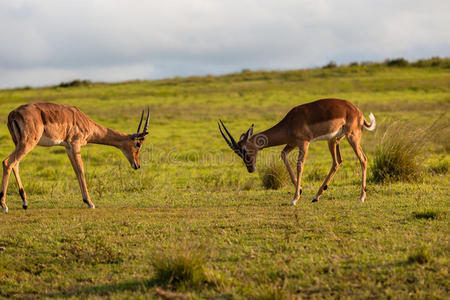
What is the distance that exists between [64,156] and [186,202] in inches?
507

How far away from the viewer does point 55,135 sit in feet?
37.8

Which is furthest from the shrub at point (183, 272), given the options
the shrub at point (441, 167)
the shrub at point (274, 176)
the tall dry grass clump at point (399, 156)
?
the shrub at point (441, 167)

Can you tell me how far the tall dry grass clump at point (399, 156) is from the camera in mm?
14414

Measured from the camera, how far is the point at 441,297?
20.0 ft

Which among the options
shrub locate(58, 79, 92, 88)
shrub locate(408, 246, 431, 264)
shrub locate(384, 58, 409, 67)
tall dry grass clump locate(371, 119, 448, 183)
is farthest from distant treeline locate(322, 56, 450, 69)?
shrub locate(408, 246, 431, 264)

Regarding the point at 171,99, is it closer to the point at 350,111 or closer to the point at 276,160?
the point at 276,160

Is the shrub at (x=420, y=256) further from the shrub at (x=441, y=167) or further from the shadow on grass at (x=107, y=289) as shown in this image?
the shrub at (x=441, y=167)

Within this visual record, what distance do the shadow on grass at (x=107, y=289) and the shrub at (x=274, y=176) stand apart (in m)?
8.20

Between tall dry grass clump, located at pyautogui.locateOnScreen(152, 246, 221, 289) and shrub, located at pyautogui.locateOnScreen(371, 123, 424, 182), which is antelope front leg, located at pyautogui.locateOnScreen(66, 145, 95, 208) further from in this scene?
shrub, located at pyautogui.locateOnScreen(371, 123, 424, 182)

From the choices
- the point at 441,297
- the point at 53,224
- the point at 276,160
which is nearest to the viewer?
the point at 441,297

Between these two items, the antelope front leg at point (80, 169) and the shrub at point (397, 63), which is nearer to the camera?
the antelope front leg at point (80, 169)

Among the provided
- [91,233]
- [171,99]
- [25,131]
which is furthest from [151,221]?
[171,99]

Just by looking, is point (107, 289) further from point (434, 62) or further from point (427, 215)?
point (434, 62)

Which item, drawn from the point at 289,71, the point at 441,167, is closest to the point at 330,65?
the point at 289,71
